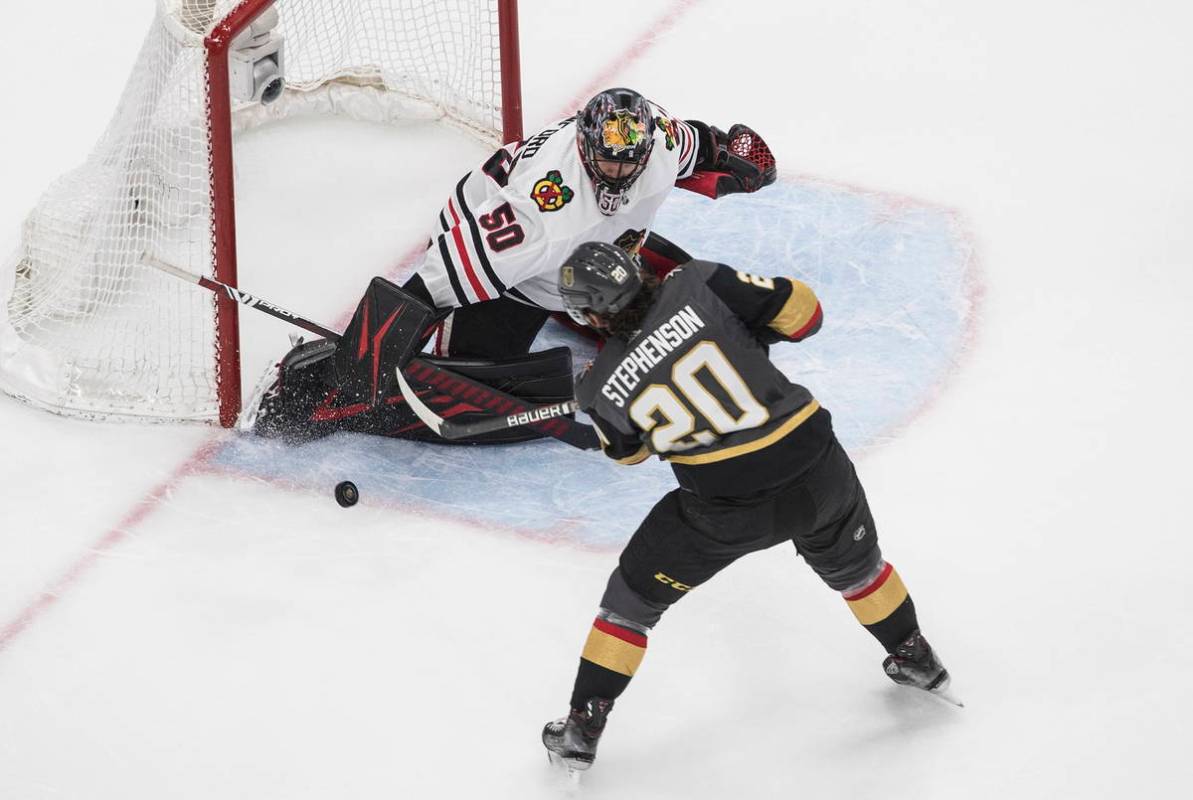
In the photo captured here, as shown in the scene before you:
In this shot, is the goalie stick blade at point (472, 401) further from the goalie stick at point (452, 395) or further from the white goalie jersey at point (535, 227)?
the white goalie jersey at point (535, 227)

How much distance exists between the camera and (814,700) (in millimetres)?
3301

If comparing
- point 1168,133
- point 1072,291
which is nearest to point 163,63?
point 1072,291

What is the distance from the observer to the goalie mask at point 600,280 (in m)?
2.84

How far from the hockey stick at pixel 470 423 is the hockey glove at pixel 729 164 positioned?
0.68 m

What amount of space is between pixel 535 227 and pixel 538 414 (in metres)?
0.47

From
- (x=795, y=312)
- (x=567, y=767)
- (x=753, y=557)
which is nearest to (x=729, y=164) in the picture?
(x=753, y=557)

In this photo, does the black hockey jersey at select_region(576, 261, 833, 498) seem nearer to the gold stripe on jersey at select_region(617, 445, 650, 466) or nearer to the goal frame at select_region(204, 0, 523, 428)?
the gold stripe on jersey at select_region(617, 445, 650, 466)

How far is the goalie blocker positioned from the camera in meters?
3.66

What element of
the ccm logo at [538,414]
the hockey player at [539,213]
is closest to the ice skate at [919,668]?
the ccm logo at [538,414]

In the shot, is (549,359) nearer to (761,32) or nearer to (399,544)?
(399,544)

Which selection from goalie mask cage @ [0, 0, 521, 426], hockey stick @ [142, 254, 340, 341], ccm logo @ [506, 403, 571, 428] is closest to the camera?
ccm logo @ [506, 403, 571, 428]

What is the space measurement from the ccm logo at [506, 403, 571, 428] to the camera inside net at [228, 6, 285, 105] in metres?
0.92

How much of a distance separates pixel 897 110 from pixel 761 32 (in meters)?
0.60

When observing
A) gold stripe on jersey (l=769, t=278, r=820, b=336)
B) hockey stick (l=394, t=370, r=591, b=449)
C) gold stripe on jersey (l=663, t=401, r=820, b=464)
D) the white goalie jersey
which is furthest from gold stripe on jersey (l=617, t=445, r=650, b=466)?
the white goalie jersey
